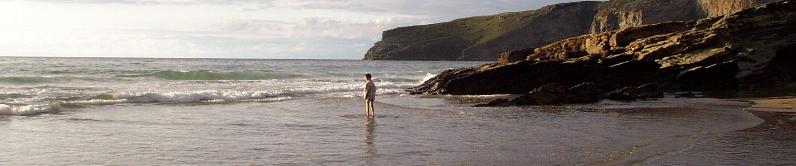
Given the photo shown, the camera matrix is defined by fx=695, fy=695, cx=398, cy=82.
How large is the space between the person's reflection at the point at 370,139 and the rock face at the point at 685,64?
12.7m

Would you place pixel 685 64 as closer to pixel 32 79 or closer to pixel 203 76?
pixel 32 79

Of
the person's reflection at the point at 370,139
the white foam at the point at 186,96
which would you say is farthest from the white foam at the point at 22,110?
the person's reflection at the point at 370,139

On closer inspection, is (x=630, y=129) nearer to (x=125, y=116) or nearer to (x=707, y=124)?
(x=707, y=124)

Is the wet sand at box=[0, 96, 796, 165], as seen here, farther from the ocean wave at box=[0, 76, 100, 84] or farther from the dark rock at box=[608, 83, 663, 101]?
the ocean wave at box=[0, 76, 100, 84]

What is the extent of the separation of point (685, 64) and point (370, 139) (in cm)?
2033

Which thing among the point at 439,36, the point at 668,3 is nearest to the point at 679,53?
the point at 668,3

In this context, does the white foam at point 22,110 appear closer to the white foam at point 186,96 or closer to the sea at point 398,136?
the sea at point 398,136

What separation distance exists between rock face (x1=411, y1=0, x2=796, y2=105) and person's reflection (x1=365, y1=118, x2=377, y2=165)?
12.7 m

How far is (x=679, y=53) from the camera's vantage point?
29469 mm

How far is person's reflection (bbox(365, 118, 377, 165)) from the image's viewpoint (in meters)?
10.5

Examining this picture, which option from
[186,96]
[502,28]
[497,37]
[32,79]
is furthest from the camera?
[502,28]

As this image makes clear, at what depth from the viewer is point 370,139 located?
1288 cm

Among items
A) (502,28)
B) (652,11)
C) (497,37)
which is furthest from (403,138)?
(502,28)

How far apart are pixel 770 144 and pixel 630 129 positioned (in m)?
3.24
